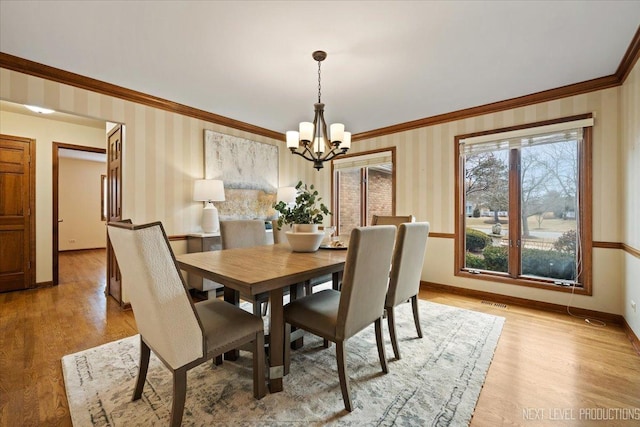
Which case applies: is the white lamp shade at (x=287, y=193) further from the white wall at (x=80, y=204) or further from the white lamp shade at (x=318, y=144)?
the white wall at (x=80, y=204)

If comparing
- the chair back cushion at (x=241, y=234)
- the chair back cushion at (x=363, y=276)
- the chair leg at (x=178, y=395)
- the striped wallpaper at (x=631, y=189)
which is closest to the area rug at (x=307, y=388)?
the chair leg at (x=178, y=395)

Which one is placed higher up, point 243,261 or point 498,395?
point 243,261

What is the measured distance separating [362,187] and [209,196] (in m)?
2.58

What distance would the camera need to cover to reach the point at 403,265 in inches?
79.8

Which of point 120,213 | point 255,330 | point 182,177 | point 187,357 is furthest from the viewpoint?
point 182,177

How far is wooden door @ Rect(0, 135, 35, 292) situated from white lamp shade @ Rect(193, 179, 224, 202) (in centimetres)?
243

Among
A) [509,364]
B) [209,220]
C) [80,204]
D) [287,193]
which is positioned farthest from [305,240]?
[80,204]

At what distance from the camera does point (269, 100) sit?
3.32 meters

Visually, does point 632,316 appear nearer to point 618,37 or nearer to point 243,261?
point 618,37

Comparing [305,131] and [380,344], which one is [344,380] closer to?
[380,344]

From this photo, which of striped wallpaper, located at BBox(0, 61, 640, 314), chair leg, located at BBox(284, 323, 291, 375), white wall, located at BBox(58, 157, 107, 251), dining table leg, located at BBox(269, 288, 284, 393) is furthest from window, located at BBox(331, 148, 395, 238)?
white wall, located at BBox(58, 157, 107, 251)

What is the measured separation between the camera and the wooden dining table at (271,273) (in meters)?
1.42

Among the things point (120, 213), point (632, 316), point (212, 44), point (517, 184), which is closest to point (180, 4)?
point (212, 44)

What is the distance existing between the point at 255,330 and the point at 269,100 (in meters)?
2.65
